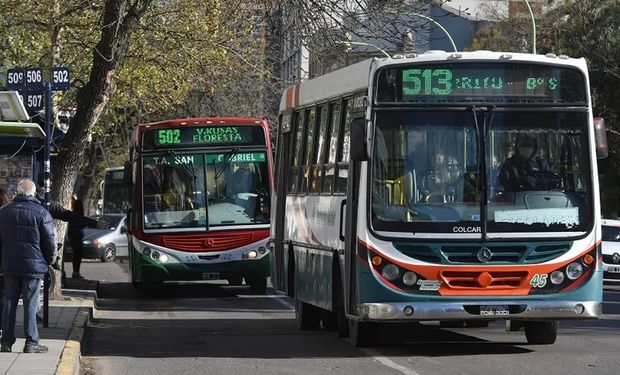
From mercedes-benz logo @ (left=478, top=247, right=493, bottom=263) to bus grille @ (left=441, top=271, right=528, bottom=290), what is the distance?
126 millimetres

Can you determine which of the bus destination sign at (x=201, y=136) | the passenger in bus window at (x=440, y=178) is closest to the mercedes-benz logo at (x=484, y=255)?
the passenger in bus window at (x=440, y=178)

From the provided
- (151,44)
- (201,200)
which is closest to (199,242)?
(201,200)

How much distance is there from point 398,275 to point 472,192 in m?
1.10

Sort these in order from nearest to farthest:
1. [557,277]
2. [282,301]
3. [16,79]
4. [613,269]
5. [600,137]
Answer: [557,277] < [600,137] < [16,79] < [282,301] < [613,269]

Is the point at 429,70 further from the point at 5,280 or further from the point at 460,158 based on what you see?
the point at 5,280

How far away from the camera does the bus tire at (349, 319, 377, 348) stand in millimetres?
14062

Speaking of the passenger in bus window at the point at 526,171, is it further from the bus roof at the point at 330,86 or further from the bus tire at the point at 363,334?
the bus tire at the point at 363,334

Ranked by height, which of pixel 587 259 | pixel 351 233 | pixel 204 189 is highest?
pixel 204 189

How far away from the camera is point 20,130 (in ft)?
59.2

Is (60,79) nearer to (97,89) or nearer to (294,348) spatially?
(97,89)

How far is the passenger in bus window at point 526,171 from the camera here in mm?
13203

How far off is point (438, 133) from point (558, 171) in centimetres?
126

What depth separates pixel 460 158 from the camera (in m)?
13.2

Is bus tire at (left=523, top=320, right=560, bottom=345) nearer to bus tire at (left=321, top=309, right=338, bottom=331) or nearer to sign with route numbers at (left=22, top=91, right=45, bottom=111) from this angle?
bus tire at (left=321, top=309, right=338, bottom=331)
